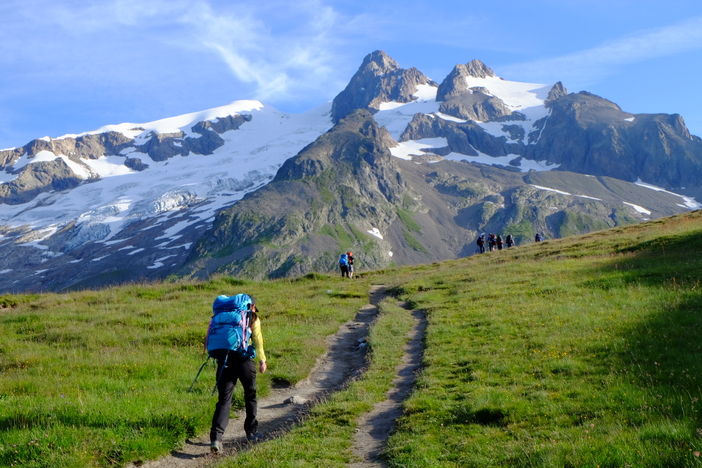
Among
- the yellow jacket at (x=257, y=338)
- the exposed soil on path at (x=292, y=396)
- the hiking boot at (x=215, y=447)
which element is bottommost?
the exposed soil on path at (x=292, y=396)

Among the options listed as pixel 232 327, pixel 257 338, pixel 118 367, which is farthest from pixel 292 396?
pixel 118 367

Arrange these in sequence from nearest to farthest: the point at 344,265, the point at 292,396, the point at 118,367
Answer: the point at 292,396
the point at 118,367
the point at 344,265

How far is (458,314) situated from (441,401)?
1168 centimetres

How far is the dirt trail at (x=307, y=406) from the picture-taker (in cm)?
990

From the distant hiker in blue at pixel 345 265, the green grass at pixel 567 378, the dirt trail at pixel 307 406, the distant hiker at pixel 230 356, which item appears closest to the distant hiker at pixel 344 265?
the distant hiker in blue at pixel 345 265

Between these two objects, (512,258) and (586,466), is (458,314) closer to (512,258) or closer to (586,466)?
(586,466)

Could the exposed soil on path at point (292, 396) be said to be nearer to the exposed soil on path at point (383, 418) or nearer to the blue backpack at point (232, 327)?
the exposed soil on path at point (383, 418)

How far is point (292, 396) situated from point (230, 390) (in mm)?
3856

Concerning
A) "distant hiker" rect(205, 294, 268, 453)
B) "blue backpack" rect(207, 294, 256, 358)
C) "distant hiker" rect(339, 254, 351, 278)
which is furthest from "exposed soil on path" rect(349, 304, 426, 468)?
"distant hiker" rect(339, 254, 351, 278)

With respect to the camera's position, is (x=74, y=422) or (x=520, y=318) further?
(x=520, y=318)

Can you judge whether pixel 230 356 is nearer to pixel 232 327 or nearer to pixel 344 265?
pixel 232 327

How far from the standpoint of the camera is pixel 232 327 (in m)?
10.6

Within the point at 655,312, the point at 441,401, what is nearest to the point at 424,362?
the point at 441,401

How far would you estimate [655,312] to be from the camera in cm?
1645
